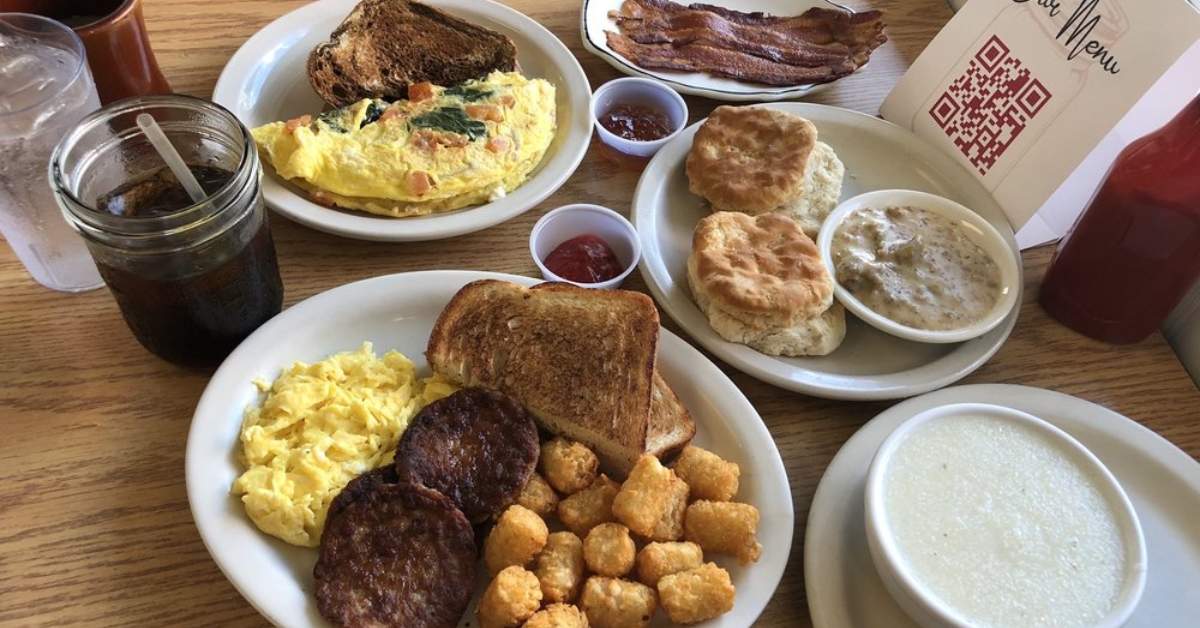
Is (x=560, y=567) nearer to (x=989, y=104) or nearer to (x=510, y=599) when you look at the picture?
(x=510, y=599)

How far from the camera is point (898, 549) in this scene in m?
1.34

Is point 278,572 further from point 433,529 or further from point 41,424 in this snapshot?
point 41,424

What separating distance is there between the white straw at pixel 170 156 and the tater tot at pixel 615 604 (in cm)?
87

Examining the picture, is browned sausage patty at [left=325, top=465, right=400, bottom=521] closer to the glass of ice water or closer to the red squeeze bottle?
the glass of ice water

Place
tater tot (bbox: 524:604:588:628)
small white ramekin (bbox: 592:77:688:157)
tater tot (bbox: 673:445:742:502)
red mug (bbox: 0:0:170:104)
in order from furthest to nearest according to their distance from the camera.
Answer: small white ramekin (bbox: 592:77:688:157) < red mug (bbox: 0:0:170:104) < tater tot (bbox: 673:445:742:502) < tater tot (bbox: 524:604:588:628)

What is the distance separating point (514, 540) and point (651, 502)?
22cm

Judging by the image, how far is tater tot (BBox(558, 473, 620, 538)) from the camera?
1420mm

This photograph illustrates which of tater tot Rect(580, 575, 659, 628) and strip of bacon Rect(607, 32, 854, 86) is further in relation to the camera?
strip of bacon Rect(607, 32, 854, 86)

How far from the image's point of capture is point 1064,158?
74.6 inches

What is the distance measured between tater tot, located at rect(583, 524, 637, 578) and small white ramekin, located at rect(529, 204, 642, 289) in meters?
0.59

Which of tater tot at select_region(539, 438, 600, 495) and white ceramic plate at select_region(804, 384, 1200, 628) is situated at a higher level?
white ceramic plate at select_region(804, 384, 1200, 628)

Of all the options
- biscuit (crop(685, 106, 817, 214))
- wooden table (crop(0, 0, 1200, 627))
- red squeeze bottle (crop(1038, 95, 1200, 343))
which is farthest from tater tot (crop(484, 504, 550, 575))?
red squeeze bottle (crop(1038, 95, 1200, 343))

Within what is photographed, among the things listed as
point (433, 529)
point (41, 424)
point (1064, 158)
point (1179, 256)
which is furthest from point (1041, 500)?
point (41, 424)

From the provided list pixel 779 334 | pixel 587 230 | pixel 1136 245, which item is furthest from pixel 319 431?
pixel 1136 245
